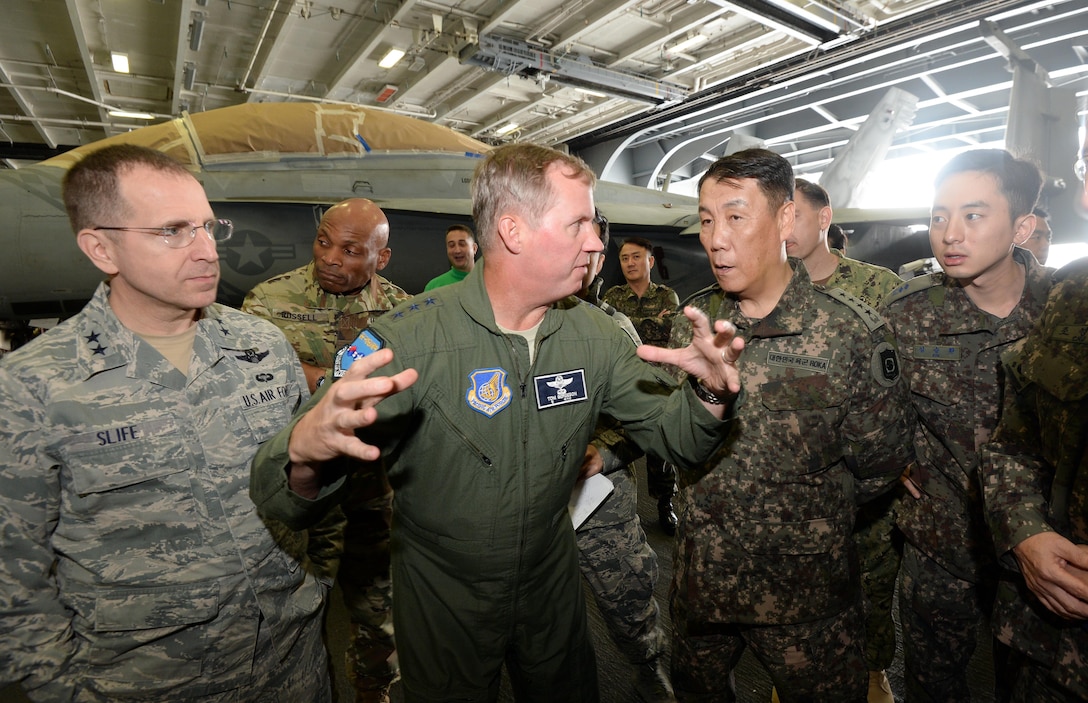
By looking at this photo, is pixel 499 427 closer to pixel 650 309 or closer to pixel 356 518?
pixel 356 518

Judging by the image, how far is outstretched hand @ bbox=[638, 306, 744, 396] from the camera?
1229 millimetres

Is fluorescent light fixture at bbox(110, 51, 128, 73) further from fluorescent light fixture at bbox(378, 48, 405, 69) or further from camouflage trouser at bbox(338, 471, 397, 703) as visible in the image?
camouflage trouser at bbox(338, 471, 397, 703)

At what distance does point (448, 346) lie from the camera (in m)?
1.40

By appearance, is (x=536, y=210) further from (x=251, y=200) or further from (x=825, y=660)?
(x=251, y=200)

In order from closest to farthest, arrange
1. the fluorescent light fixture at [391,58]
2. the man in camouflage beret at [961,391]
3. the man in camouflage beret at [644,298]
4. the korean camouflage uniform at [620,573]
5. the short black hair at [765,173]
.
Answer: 1. the short black hair at [765,173]
2. the man in camouflage beret at [961,391]
3. the korean camouflage uniform at [620,573]
4. the man in camouflage beret at [644,298]
5. the fluorescent light fixture at [391,58]

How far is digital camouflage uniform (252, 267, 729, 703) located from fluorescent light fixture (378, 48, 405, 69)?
35.8 ft

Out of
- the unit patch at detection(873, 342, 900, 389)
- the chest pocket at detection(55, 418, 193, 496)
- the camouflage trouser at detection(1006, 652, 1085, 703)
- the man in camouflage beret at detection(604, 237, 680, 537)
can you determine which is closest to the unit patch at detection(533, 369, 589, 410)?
the chest pocket at detection(55, 418, 193, 496)

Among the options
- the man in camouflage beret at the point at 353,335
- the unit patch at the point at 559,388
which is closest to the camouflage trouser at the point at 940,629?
the unit patch at the point at 559,388

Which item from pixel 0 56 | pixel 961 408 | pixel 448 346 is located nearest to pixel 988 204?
pixel 961 408

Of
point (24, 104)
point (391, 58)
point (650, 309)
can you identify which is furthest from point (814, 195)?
point (24, 104)

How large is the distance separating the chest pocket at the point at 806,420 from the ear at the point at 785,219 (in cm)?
52

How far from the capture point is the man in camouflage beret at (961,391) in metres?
2.02

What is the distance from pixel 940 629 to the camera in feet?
6.75

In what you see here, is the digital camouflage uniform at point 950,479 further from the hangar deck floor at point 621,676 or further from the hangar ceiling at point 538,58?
the hangar ceiling at point 538,58
